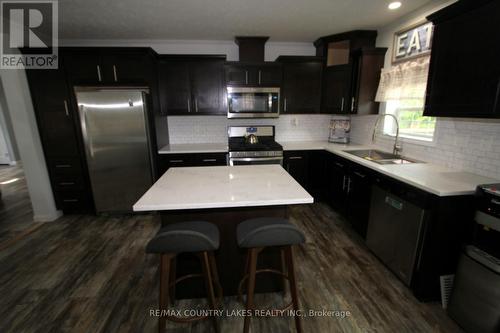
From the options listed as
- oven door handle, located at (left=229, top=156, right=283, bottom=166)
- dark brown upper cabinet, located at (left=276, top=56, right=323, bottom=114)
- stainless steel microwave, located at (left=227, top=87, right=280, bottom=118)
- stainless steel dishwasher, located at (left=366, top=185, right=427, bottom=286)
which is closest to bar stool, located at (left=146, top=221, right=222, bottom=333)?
stainless steel dishwasher, located at (left=366, top=185, right=427, bottom=286)

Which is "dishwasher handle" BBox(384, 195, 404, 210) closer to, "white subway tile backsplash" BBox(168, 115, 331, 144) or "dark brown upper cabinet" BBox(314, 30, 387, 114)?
"dark brown upper cabinet" BBox(314, 30, 387, 114)

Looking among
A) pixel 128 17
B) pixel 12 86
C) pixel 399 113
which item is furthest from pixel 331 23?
pixel 12 86

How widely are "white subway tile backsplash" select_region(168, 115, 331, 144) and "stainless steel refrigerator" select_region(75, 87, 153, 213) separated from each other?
0.80 m

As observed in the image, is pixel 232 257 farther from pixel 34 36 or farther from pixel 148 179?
pixel 34 36

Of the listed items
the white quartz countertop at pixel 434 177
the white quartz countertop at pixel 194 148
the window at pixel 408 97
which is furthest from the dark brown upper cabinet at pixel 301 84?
the white quartz countertop at pixel 434 177

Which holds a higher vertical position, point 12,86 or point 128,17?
point 128,17

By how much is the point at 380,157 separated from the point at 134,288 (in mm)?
3107

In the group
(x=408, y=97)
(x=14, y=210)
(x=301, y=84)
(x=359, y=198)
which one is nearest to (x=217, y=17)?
(x=301, y=84)

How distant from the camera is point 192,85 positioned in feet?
11.2

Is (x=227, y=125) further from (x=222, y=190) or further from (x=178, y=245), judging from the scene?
(x=178, y=245)

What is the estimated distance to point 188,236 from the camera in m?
1.22

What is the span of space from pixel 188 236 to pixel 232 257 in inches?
26.3

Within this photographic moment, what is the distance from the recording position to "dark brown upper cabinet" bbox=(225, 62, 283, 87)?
3402 millimetres

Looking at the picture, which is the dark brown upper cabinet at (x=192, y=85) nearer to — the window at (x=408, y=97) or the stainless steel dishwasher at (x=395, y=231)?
the window at (x=408, y=97)
